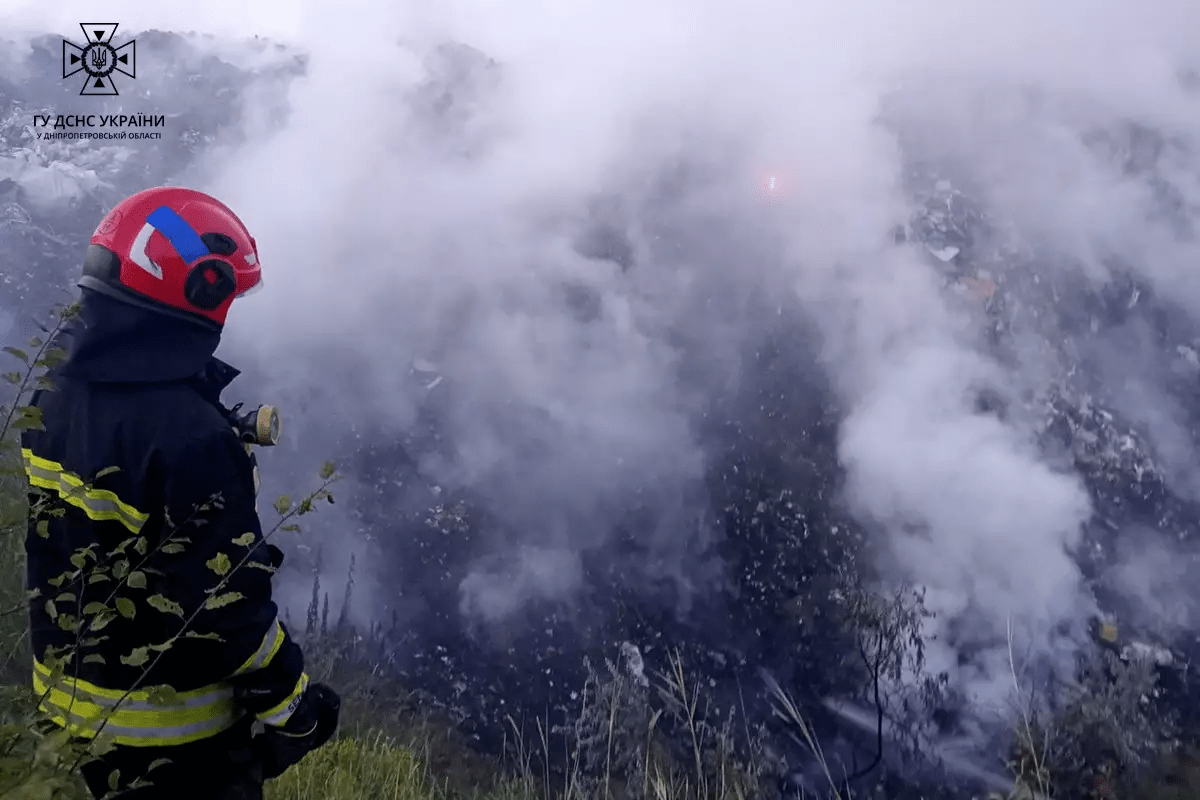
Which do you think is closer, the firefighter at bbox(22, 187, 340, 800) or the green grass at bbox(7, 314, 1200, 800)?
the green grass at bbox(7, 314, 1200, 800)

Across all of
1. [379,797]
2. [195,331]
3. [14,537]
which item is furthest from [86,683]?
[14,537]

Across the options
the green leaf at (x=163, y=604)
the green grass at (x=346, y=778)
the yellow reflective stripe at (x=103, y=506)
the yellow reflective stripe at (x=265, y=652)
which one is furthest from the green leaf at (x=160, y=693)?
A: the green grass at (x=346, y=778)

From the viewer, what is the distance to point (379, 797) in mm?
3963

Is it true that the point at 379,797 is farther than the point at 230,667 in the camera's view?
Yes

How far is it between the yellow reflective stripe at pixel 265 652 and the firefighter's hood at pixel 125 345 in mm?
856

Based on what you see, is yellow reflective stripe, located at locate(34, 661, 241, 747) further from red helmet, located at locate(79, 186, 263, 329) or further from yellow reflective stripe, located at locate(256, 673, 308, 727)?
red helmet, located at locate(79, 186, 263, 329)

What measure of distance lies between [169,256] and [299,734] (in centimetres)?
162

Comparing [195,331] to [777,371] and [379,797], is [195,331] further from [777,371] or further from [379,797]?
[777,371]

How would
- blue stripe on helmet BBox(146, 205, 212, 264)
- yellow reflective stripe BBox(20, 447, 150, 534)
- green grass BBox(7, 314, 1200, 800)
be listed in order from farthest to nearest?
blue stripe on helmet BBox(146, 205, 212, 264) < yellow reflective stripe BBox(20, 447, 150, 534) < green grass BBox(7, 314, 1200, 800)

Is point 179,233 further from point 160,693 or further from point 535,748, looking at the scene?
point 535,748

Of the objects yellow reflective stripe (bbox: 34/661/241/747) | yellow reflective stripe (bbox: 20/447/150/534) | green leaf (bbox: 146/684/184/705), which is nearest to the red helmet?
yellow reflective stripe (bbox: 20/447/150/534)

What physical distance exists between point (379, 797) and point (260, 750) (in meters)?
1.86

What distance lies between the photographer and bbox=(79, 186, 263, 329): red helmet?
2338mm

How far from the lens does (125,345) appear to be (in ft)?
7.44
